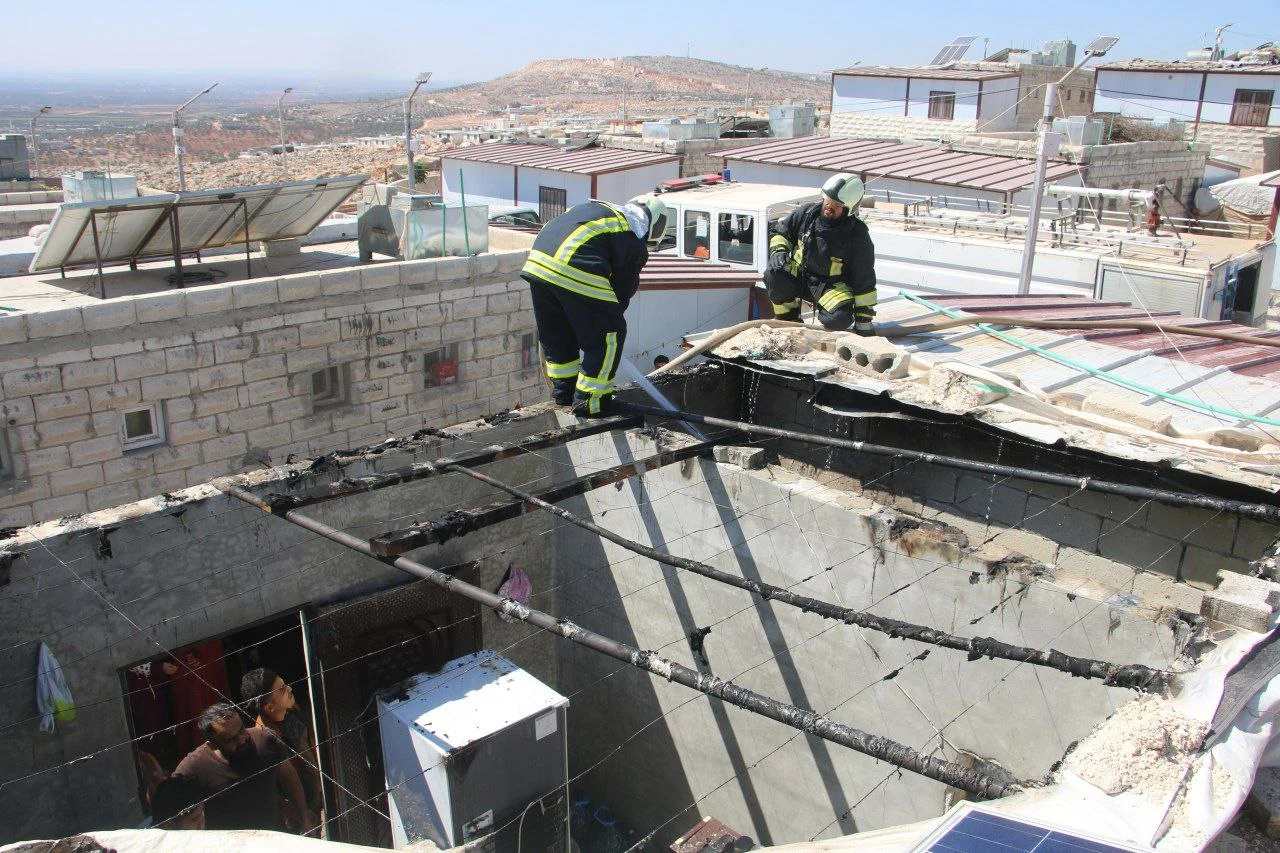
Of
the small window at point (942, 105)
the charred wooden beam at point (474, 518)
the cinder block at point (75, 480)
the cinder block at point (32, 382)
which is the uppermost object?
the small window at point (942, 105)

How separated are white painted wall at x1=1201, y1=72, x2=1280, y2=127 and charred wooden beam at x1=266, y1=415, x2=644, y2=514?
1300 inches

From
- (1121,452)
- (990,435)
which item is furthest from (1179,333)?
(1121,452)

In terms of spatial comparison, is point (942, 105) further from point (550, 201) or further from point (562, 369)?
point (562, 369)

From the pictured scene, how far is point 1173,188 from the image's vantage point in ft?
79.5

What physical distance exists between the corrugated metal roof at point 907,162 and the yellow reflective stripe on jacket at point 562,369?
10.3 m

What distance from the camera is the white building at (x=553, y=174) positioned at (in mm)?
23438

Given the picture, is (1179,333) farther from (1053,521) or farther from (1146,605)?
(1146,605)

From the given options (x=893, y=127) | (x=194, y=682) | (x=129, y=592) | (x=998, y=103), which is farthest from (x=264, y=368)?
(x=998, y=103)

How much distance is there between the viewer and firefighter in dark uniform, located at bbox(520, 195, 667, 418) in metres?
6.64

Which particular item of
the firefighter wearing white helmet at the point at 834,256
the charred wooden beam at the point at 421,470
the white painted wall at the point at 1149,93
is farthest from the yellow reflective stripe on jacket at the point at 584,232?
the white painted wall at the point at 1149,93

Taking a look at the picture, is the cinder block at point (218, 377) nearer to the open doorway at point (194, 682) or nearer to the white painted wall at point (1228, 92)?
the open doorway at point (194, 682)

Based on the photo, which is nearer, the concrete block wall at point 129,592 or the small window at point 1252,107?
the concrete block wall at point 129,592

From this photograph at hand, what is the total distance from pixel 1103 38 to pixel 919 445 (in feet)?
34.2

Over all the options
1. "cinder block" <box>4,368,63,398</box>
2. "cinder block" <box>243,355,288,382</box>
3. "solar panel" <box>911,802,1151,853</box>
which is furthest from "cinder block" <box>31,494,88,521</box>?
"solar panel" <box>911,802,1151,853</box>
